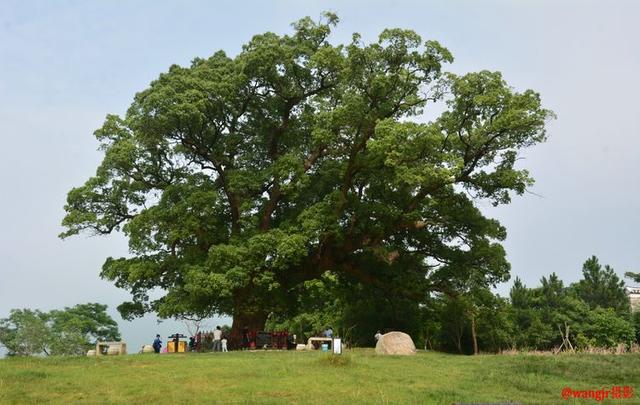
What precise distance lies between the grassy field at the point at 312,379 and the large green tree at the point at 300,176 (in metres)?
7.37

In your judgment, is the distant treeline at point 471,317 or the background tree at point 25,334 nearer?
the distant treeline at point 471,317

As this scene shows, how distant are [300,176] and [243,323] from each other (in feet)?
24.7

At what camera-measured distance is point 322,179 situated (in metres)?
29.6

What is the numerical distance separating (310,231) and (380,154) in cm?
443

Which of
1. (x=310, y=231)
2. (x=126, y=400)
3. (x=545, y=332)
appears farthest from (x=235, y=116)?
(x=545, y=332)

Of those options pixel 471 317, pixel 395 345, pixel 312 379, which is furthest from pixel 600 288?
pixel 312 379

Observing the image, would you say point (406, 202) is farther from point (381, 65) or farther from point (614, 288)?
point (614, 288)

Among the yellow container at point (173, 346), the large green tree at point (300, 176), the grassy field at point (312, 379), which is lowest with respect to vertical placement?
the grassy field at point (312, 379)

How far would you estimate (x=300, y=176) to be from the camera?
2742 centimetres

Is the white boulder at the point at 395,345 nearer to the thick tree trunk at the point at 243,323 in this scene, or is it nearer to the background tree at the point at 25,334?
the thick tree trunk at the point at 243,323

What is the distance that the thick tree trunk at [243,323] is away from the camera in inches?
1104

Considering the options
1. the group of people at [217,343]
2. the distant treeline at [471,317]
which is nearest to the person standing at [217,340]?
A: the group of people at [217,343]

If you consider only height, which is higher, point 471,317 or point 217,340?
point 471,317

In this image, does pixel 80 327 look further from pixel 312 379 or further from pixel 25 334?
pixel 312 379
